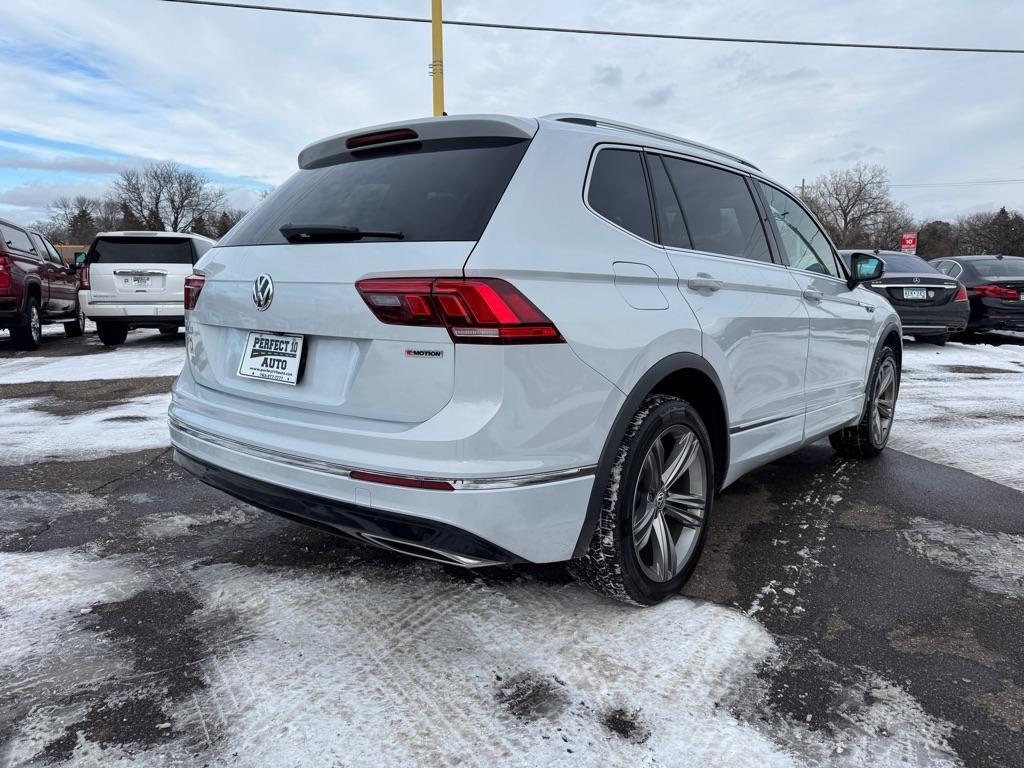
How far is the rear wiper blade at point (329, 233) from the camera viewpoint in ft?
7.56

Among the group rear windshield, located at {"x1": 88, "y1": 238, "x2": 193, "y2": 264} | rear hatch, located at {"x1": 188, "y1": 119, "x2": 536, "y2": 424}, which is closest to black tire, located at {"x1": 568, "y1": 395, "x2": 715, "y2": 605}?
rear hatch, located at {"x1": 188, "y1": 119, "x2": 536, "y2": 424}

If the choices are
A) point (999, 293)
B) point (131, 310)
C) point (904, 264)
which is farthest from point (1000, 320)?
point (131, 310)

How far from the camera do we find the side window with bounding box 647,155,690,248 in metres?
2.83

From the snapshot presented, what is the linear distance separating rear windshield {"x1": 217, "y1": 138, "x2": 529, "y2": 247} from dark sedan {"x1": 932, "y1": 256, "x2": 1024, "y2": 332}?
1193 cm

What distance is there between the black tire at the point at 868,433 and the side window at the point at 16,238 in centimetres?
1095

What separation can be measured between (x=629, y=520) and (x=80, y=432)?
15.5ft

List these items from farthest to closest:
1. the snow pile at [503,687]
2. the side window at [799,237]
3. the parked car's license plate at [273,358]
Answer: the side window at [799,237] < the parked car's license plate at [273,358] < the snow pile at [503,687]

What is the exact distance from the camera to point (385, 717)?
2055mm

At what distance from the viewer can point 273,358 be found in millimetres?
2473

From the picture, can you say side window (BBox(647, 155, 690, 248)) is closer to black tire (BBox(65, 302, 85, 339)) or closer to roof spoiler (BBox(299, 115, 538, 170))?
roof spoiler (BBox(299, 115, 538, 170))

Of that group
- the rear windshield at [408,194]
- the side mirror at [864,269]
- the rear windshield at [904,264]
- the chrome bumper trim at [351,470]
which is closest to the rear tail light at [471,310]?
the rear windshield at [408,194]

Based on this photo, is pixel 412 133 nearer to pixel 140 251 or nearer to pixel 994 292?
pixel 140 251

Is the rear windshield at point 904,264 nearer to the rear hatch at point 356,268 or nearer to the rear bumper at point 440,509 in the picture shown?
the rear hatch at point 356,268

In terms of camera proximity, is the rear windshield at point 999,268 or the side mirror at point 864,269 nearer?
the side mirror at point 864,269
